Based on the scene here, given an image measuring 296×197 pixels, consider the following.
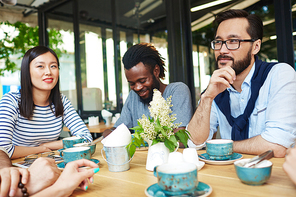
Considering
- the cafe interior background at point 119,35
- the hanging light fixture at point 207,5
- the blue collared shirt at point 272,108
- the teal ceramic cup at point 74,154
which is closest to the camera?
the teal ceramic cup at point 74,154

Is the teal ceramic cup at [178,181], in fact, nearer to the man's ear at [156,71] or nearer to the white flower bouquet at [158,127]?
the white flower bouquet at [158,127]

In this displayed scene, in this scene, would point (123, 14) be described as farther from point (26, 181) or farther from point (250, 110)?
point (26, 181)

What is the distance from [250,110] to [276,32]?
4.50 feet

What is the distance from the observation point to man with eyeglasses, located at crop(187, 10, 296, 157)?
4.28ft

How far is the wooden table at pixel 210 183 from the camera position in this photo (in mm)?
756

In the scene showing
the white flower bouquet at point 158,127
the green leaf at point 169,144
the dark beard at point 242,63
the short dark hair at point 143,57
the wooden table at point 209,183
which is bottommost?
the wooden table at point 209,183

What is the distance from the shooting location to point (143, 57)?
2.05 m

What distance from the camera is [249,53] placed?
1.66 m

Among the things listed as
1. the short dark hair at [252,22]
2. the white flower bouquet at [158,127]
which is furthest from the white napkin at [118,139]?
the short dark hair at [252,22]

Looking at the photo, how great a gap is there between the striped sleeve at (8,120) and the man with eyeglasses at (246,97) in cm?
119

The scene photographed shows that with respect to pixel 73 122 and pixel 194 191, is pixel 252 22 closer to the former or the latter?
pixel 194 191

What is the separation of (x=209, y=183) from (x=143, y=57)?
1392 mm

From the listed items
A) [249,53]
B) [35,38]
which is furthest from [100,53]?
[249,53]

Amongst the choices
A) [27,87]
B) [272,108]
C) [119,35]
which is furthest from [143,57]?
[119,35]
